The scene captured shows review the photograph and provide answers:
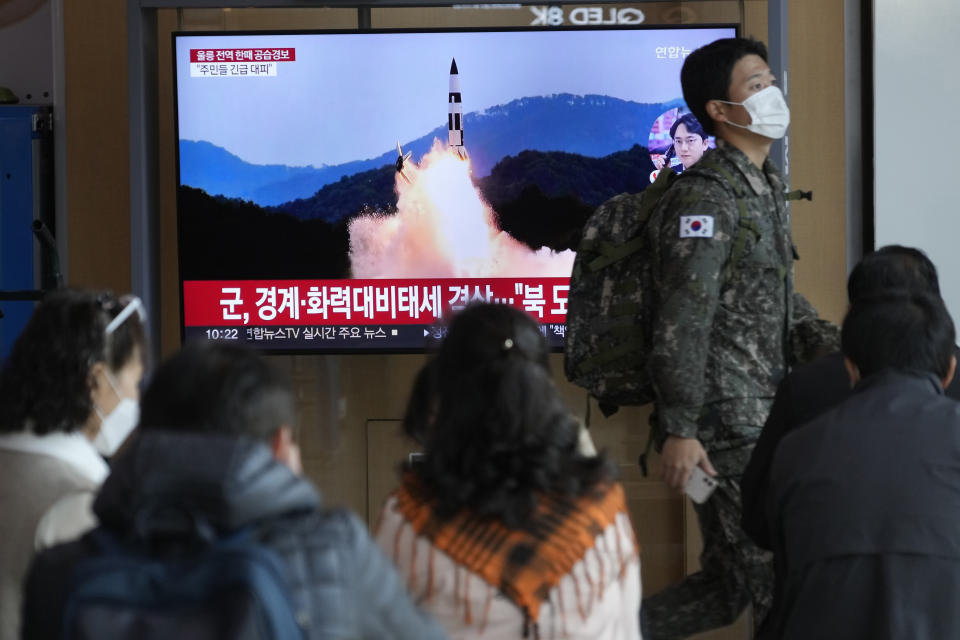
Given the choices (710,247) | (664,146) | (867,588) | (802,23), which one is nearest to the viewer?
(867,588)

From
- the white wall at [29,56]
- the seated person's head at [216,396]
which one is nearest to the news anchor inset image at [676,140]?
the white wall at [29,56]

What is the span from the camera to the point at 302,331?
3.72 meters

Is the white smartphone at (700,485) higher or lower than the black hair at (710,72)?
lower

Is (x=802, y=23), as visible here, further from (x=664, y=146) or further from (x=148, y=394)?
(x=148, y=394)

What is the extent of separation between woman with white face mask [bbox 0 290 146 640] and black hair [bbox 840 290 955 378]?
1237mm

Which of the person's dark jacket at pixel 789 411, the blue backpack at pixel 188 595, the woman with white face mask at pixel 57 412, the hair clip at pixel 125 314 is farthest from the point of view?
the person's dark jacket at pixel 789 411

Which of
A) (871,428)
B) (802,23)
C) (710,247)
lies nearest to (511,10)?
(802,23)

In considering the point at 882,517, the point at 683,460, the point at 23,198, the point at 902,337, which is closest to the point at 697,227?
the point at 683,460

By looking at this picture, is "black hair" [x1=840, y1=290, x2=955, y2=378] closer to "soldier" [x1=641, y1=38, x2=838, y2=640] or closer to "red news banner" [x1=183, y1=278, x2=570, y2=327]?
"soldier" [x1=641, y1=38, x2=838, y2=640]

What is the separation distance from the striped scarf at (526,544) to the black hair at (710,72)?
1.58 m

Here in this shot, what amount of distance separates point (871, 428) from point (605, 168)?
1.93 metres

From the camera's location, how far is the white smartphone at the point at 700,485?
2652 mm

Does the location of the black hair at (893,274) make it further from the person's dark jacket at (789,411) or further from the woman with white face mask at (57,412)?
the woman with white face mask at (57,412)

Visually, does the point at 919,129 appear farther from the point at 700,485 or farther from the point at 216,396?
the point at 216,396
